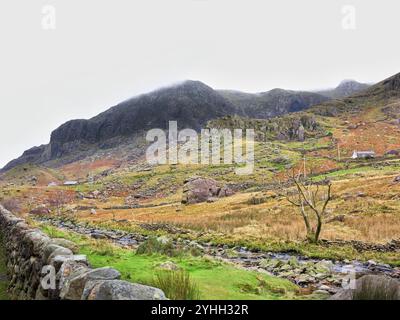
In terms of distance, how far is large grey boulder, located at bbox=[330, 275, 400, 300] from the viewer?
8.95 m

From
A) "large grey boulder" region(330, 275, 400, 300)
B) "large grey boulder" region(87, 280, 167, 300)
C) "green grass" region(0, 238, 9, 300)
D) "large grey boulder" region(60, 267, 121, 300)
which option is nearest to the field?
"green grass" region(0, 238, 9, 300)

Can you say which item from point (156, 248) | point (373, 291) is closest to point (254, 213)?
point (156, 248)

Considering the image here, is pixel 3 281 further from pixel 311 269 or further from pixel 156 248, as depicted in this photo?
pixel 311 269

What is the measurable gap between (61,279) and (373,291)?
6832 millimetres

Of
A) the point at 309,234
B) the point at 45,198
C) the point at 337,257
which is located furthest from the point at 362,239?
the point at 45,198

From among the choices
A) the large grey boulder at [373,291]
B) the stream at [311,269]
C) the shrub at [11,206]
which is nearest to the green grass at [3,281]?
the stream at [311,269]

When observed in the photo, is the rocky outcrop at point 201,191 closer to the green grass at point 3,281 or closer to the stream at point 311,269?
the stream at point 311,269

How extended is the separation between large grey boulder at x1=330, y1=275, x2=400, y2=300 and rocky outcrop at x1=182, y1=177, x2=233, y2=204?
6553 centimetres

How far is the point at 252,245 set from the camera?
29344 mm

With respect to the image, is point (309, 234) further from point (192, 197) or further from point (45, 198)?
point (45, 198)

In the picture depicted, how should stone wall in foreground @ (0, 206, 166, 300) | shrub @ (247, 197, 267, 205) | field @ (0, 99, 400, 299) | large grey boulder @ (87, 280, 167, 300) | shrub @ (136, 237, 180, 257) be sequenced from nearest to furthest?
large grey boulder @ (87, 280, 167, 300)
stone wall in foreground @ (0, 206, 166, 300)
field @ (0, 99, 400, 299)
shrub @ (136, 237, 180, 257)
shrub @ (247, 197, 267, 205)

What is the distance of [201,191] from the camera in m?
77.1

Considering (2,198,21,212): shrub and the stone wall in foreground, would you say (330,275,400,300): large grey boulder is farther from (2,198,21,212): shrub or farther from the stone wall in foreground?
(2,198,21,212): shrub
